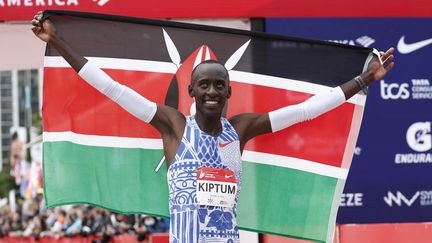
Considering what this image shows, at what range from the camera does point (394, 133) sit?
8.02 m

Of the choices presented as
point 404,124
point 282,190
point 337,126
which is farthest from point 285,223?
point 404,124

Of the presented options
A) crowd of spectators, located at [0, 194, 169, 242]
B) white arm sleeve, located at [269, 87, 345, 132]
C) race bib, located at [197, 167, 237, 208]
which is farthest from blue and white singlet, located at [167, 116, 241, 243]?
crowd of spectators, located at [0, 194, 169, 242]

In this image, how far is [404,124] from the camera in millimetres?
8016

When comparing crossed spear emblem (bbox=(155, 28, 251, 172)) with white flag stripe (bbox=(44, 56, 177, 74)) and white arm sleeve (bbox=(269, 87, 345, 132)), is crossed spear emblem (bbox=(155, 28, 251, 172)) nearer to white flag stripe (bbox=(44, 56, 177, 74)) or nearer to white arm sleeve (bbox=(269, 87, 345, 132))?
white flag stripe (bbox=(44, 56, 177, 74))

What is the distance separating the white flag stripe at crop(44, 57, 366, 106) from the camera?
652 cm

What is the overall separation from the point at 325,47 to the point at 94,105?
1703 millimetres

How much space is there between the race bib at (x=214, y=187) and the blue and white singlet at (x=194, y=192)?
0.03 meters

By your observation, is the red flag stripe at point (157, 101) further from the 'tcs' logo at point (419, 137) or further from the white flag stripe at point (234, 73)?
the 'tcs' logo at point (419, 137)

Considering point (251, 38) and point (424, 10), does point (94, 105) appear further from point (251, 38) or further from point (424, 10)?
point (424, 10)

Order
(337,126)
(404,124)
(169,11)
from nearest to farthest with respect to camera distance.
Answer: (337,126)
(169,11)
(404,124)

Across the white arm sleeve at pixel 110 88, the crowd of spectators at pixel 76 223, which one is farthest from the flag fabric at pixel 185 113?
the crowd of spectators at pixel 76 223

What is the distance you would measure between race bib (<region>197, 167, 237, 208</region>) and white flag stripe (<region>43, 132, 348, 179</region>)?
98cm

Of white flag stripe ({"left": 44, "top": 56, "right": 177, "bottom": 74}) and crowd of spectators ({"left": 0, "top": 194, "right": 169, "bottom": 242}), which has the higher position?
white flag stripe ({"left": 44, "top": 56, "right": 177, "bottom": 74})

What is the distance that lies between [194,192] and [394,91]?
299cm
